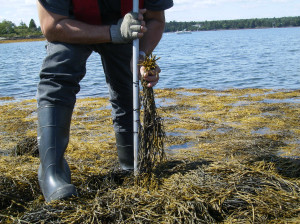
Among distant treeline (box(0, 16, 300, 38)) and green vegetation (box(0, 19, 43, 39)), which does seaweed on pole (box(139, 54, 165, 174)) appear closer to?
green vegetation (box(0, 19, 43, 39))

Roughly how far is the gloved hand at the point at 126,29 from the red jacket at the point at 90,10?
0.20m

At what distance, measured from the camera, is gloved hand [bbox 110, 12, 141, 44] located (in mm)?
2777

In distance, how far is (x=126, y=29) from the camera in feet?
9.11

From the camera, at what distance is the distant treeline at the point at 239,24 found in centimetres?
14700

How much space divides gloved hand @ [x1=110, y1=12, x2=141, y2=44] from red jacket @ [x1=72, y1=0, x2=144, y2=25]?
0.64 feet

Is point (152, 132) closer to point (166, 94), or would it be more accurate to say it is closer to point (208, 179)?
point (208, 179)

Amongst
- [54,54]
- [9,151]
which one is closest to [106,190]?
[54,54]

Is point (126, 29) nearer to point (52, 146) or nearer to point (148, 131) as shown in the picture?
point (148, 131)

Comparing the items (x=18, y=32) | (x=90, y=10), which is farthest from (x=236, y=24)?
(x=90, y=10)

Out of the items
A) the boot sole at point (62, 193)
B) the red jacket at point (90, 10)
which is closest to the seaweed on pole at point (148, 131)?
the red jacket at point (90, 10)

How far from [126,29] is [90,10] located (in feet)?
1.19

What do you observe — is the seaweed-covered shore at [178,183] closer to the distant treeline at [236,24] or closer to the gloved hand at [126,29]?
the gloved hand at [126,29]

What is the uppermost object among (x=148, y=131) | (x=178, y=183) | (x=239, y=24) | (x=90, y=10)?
(x=239, y=24)

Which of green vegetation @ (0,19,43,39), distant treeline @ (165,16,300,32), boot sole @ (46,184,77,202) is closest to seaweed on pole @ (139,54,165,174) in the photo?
boot sole @ (46,184,77,202)
